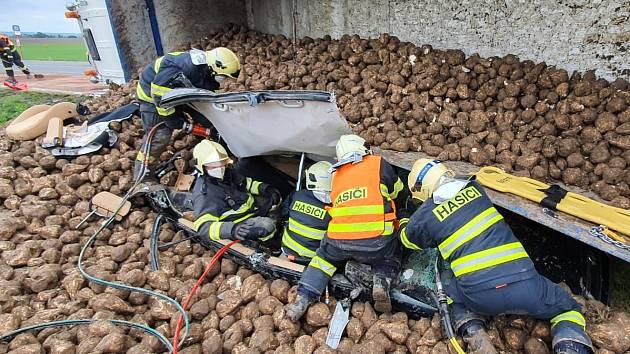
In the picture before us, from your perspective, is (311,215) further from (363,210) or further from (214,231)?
(214,231)

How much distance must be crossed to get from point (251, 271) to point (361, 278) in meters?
0.85

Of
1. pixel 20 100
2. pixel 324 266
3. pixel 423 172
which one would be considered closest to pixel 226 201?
pixel 324 266

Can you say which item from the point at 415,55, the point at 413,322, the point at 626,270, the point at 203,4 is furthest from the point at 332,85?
the point at 203,4

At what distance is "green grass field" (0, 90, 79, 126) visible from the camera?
713 centimetres

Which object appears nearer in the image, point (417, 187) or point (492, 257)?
point (492, 257)

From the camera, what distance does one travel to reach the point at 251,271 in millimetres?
2938

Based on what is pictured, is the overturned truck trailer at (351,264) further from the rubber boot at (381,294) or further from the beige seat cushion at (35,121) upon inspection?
the beige seat cushion at (35,121)

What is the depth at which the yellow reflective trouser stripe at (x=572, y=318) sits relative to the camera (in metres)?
2.01

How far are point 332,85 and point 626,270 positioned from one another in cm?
298

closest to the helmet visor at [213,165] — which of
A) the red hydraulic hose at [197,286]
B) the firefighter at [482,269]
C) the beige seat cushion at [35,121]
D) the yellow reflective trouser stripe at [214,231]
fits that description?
the yellow reflective trouser stripe at [214,231]

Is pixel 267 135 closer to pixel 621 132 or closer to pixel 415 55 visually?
pixel 415 55

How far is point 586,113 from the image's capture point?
9.70ft

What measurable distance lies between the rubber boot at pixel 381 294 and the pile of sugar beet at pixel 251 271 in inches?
3.7

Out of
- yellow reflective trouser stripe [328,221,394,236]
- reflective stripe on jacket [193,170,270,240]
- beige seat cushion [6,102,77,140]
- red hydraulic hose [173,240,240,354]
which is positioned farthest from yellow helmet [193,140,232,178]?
beige seat cushion [6,102,77,140]
